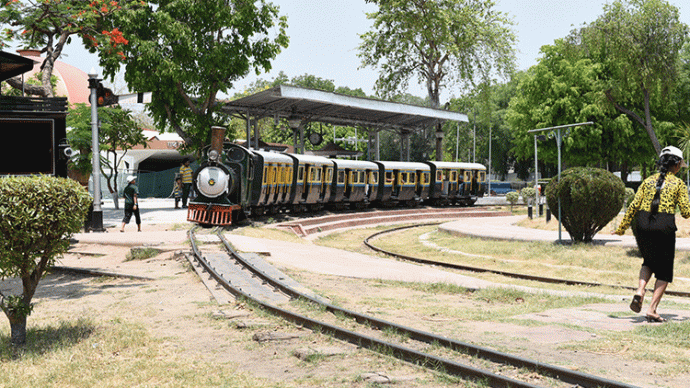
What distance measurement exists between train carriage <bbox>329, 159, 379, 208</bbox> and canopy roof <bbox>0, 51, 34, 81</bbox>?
1912cm

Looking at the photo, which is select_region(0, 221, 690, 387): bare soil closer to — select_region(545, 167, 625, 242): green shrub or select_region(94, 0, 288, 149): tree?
select_region(545, 167, 625, 242): green shrub

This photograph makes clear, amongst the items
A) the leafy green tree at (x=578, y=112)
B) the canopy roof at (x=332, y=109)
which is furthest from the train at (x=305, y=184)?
the leafy green tree at (x=578, y=112)

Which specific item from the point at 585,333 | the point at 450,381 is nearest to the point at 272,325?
the point at 450,381

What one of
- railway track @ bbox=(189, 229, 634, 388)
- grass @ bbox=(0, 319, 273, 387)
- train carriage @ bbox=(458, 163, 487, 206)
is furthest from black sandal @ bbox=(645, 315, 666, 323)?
train carriage @ bbox=(458, 163, 487, 206)

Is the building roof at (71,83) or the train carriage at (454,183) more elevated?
the building roof at (71,83)

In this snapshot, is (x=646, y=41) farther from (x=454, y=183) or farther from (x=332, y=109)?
(x=332, y=109)

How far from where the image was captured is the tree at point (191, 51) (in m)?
28.9

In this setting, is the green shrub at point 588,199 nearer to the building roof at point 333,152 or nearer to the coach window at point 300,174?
the coach window at point 300,174

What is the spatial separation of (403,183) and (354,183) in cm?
481

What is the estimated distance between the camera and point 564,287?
13.5m

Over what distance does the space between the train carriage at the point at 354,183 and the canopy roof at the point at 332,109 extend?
3131 millimetres

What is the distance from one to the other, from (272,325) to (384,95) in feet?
144

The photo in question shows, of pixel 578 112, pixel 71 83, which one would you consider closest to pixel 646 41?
pixel 578 112

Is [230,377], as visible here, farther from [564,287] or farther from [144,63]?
[144,63]
